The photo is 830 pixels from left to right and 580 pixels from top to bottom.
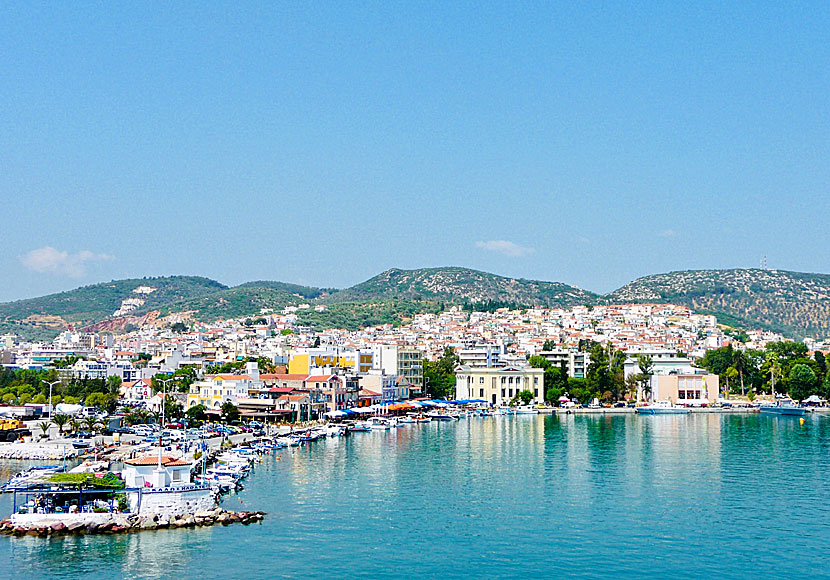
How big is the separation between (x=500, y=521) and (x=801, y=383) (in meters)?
53.4

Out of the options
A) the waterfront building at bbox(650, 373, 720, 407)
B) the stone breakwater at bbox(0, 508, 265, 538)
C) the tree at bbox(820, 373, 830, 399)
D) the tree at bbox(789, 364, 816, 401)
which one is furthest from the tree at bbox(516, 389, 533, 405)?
the stone breakwater at bbox(0, 508, 265, 538)

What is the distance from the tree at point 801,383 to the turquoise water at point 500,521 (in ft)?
106

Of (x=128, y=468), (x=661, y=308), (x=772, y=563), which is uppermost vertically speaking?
(x=661, y=308)

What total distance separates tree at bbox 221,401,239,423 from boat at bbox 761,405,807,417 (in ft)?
120

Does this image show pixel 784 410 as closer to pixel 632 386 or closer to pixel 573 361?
pixel 632 386

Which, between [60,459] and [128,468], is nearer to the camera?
[128,468]

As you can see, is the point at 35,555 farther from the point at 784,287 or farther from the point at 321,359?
the point at 784,287

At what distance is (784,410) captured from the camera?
2501 inches

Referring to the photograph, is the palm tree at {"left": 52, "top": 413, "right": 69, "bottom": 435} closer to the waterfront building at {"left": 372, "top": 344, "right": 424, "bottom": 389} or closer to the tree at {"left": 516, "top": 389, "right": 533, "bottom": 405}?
the waterfront building at {"left": 372, "top": 344, "right": 424, "bottom": 389}

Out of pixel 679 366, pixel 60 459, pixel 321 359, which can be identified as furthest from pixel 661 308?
pixel 60 459

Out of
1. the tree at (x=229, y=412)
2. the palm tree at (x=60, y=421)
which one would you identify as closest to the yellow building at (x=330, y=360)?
the tree at (x=229, y=412)

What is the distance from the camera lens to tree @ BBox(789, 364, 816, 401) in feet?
233

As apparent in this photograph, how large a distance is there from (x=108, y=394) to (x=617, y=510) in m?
37.2

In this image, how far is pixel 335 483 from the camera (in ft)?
101
